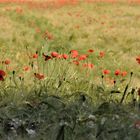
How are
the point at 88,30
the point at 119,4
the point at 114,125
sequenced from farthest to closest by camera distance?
1. the point at 119,4
2. the point at 88,30
3. the point at 114,125

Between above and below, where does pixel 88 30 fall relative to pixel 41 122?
below

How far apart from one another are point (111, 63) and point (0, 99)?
142 inches

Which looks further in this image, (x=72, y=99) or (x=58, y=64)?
(x=58, y=64)

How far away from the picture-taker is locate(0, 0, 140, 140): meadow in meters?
3.61

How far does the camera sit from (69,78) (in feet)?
16.5

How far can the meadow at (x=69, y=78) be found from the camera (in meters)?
3.61

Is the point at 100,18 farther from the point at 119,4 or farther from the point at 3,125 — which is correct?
the point at 3,125

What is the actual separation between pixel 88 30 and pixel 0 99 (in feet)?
26.1

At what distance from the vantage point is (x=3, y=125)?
12.2ft

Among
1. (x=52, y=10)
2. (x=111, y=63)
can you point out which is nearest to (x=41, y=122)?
(x=111, y=63)

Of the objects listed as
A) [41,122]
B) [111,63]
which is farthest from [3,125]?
[111,63]

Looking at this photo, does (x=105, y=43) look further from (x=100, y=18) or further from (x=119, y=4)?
(x=119, y=4)

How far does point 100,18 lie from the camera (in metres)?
14.9

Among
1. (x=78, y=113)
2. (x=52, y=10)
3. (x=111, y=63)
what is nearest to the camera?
(x=78, y=113)
